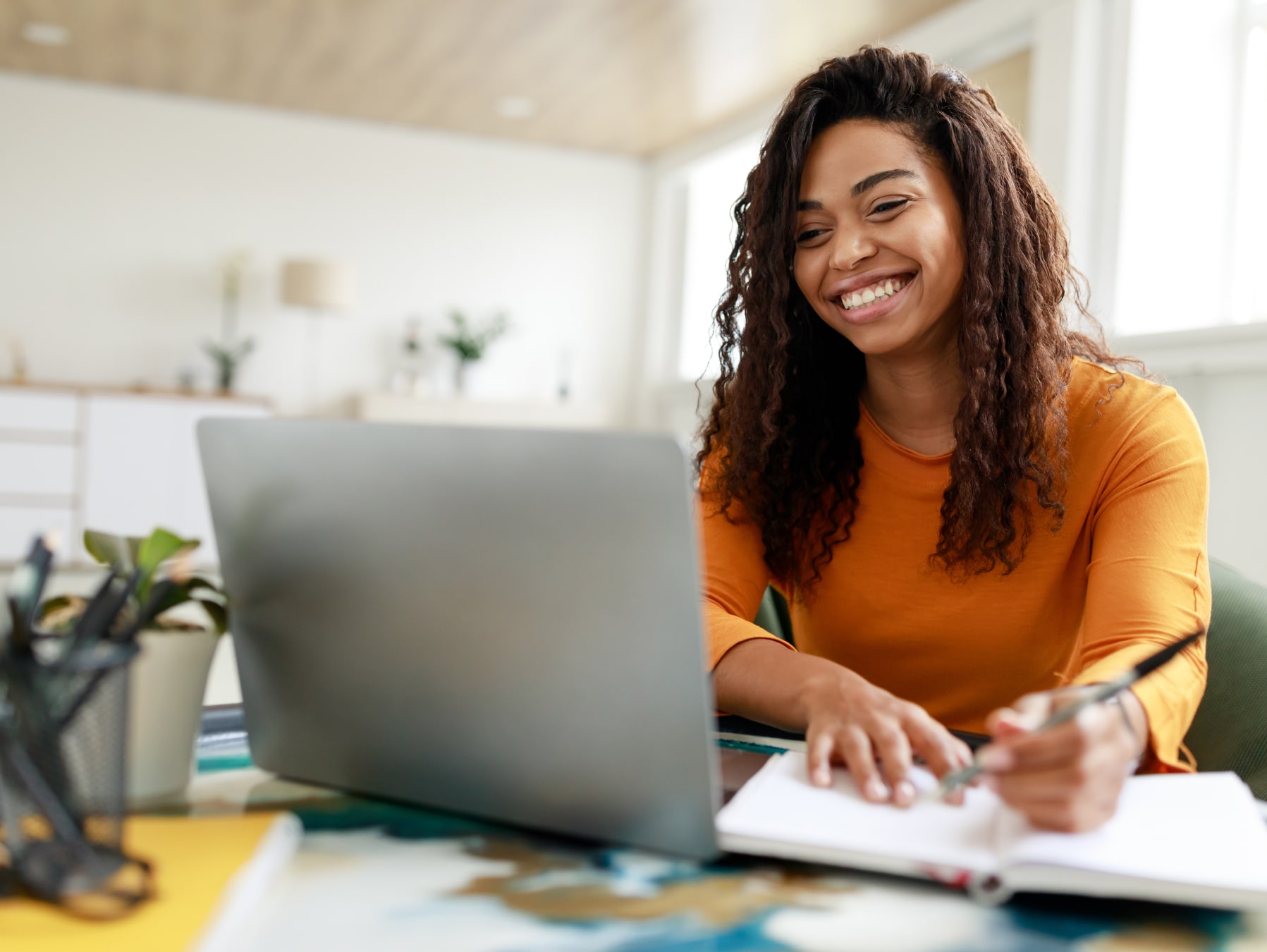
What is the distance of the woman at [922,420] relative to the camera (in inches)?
47.0

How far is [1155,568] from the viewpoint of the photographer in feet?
3.29

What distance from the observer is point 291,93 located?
6.09 meters

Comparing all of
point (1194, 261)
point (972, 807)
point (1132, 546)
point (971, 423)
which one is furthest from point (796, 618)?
point (1194, 261)

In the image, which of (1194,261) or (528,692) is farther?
(1194,261)

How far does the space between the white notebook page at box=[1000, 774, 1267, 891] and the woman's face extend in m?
0.72

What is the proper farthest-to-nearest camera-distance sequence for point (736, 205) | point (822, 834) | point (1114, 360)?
point (736, 205), point (1114, 360), point (822, 834)

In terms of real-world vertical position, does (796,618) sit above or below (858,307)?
below

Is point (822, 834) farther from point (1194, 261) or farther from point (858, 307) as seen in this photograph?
point (1194, 261)

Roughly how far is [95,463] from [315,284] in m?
Result: 1.49

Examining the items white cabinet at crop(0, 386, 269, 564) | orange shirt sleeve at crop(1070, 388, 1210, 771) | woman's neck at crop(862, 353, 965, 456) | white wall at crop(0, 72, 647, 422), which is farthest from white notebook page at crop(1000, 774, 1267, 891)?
white wall at crop(0, 72, 647, 422)

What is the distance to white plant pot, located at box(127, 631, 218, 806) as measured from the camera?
0.68 metres

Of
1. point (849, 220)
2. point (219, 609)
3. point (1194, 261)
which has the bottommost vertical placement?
point (219, 609)

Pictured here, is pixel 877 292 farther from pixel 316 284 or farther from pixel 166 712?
pixel 316 284

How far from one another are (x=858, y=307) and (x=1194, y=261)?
2698 mm
